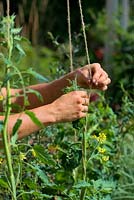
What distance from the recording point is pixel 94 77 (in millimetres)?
3062

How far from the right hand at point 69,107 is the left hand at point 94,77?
0.65 ft

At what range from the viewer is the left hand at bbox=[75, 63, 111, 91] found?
121 inches

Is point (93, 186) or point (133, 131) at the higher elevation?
point (133, 131)

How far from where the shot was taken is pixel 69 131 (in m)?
3.84

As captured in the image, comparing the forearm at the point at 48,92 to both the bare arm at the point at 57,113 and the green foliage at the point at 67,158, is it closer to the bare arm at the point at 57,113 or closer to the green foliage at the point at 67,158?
the green foliage at the point at 67,158

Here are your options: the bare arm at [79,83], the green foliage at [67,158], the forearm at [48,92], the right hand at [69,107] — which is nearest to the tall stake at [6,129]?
the green foliage at [67,158]

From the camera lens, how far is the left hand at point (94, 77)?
3.06 meters

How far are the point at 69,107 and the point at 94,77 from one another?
0.91 ft

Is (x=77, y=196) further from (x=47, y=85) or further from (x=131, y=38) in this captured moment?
(x=131, y=38)

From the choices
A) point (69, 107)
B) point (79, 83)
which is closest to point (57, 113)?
point (69, 107)

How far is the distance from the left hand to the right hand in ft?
0.65

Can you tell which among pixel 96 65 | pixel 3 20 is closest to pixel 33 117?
pixel 3 20

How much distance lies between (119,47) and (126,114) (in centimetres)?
531

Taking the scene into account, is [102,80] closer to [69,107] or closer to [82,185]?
[69,107]
